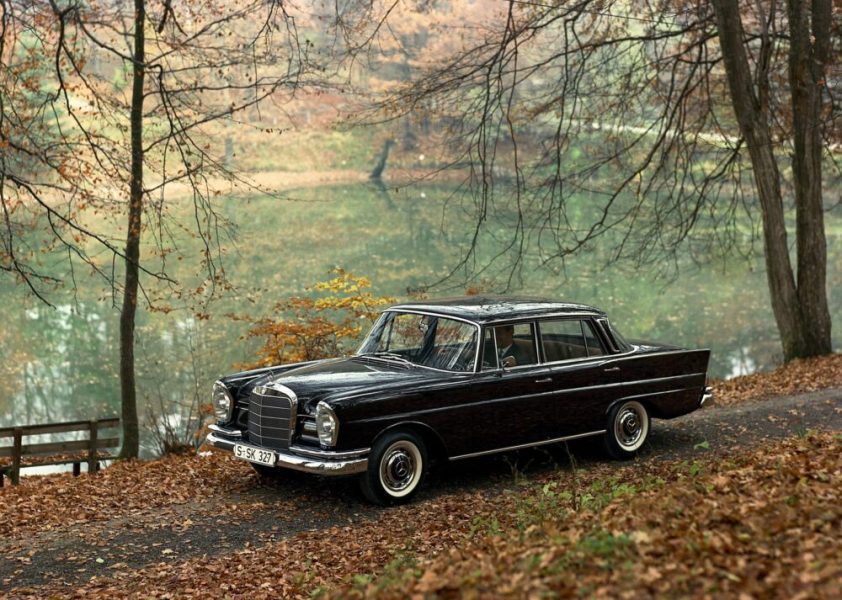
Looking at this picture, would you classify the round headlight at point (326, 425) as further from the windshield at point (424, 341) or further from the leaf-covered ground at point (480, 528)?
the windshield at point (424, 341)

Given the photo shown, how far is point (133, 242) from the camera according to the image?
14.6 metres

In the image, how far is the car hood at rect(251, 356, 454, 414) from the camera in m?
8.56

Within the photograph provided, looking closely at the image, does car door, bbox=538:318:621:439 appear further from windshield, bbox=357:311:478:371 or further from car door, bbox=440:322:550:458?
windshield, bbox=357:311:478:371

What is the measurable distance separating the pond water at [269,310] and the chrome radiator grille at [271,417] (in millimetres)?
7743

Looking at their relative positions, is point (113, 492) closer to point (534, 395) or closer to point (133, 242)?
point (534, 395)

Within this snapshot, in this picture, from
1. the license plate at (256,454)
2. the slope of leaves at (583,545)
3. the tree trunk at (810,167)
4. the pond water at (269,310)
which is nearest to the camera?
the slope of leaves at (583,545)

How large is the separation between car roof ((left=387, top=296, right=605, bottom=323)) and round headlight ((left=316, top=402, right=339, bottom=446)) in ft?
5.87

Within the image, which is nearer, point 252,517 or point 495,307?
point 252,517

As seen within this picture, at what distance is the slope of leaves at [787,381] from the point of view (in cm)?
1486

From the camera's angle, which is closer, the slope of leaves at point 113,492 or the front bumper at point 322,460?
the front bumper at point 322,460

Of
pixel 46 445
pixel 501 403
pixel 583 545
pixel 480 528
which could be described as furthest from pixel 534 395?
pixel 46 445

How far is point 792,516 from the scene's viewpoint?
555cm

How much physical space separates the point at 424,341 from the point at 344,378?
1.04m

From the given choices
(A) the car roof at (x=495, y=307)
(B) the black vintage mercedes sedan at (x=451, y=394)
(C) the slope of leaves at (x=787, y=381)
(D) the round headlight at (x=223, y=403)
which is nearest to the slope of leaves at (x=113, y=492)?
(B) the black vintage mercedes sedan at (x=451, y=394)
